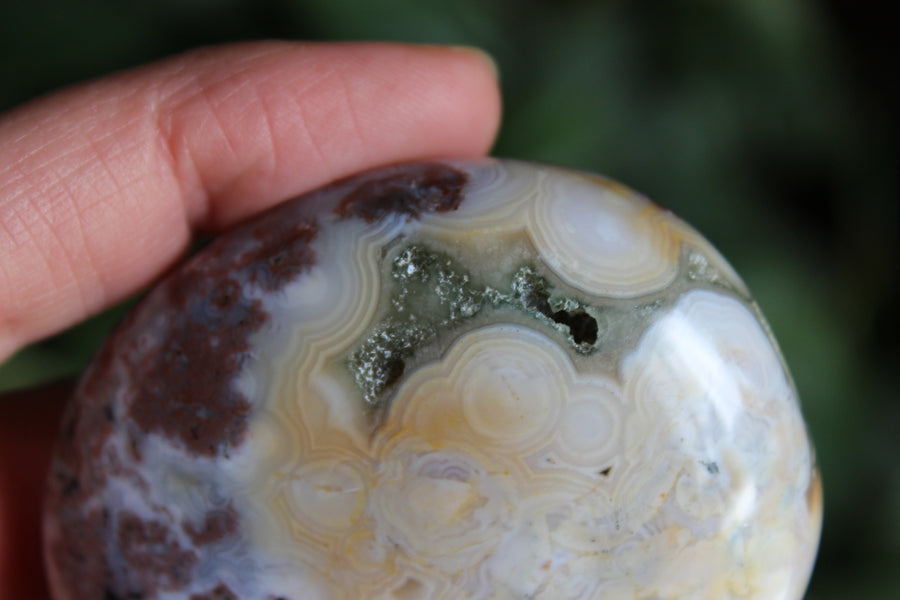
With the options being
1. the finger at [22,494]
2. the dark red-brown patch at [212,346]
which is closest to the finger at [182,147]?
the finger at [22,494]

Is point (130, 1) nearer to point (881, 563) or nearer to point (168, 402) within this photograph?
point (168, 402)

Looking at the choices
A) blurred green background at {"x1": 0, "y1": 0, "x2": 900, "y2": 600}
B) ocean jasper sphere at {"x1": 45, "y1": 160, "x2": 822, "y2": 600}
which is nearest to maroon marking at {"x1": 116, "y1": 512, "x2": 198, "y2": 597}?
ocean jasper sphere at {"x1": 45, "y1": 160, "x2": 822, "y2": 600}

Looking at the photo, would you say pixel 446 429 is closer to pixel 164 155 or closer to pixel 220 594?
Answer: pixel 220 594

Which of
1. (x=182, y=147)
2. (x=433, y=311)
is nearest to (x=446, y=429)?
(x=433, y=311)

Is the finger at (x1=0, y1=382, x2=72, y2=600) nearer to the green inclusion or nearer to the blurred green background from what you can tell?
the blurred green background

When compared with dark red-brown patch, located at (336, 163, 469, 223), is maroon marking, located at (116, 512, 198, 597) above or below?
below

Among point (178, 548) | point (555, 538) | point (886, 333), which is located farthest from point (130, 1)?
point (886, 333)
